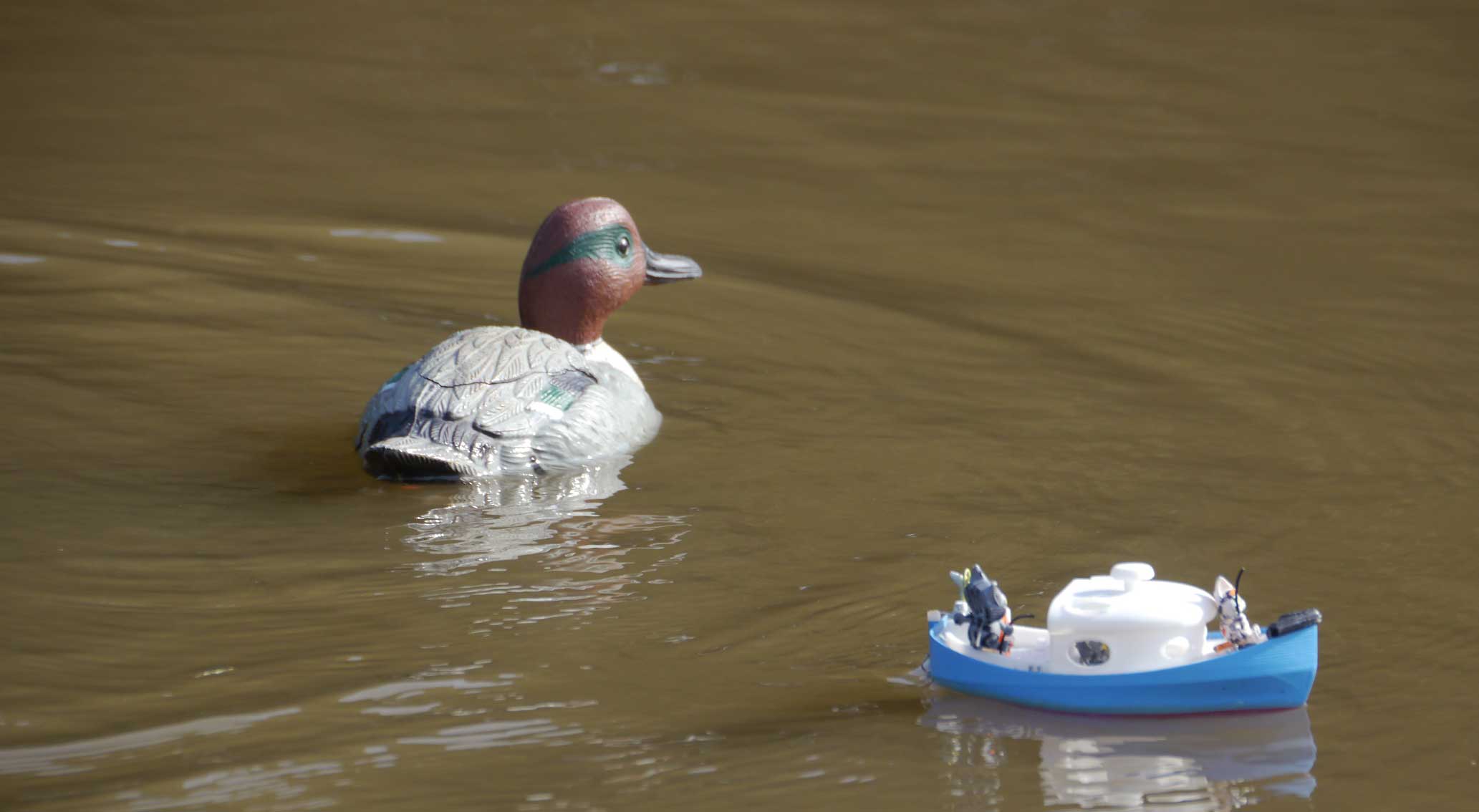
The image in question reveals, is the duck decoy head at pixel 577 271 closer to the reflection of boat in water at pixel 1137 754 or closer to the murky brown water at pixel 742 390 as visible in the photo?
the murky brown water at pixel 742 390

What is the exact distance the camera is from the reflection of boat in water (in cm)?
501

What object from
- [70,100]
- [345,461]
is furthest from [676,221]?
[70,100]

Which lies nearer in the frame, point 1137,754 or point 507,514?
point 1137,754

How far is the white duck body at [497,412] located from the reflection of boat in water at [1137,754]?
263 centimetres

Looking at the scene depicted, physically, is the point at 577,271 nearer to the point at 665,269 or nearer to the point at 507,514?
the point at 665,269

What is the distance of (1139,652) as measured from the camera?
528 cm

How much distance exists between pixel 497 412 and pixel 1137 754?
3.33 meters

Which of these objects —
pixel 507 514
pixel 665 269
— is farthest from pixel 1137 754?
pixel 665 269

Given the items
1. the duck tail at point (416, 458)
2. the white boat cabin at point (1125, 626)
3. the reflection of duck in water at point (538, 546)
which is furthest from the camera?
the duck tail at point (416, 458)

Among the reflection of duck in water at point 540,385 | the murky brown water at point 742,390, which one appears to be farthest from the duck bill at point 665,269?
the murky brown water at point 742,390

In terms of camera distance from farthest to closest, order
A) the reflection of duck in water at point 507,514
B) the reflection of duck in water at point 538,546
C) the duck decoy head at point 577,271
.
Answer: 1. the duck decoy head at point 577,271
2. the reflection of duck in water at point 507,514
3. the reflection of duck in water at point 538,546

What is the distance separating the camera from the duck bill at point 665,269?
9023 mm

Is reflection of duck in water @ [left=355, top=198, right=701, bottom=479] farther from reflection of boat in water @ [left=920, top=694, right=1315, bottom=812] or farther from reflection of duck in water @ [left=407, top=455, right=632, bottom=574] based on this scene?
reflection of boat in water @ [left=920, top=694, right=1315, bottom=812]

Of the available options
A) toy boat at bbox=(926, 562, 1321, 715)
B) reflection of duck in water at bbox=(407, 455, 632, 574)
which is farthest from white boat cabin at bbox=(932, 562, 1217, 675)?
reflection of duck in water at bbox=(407, 455, 632, 574)
